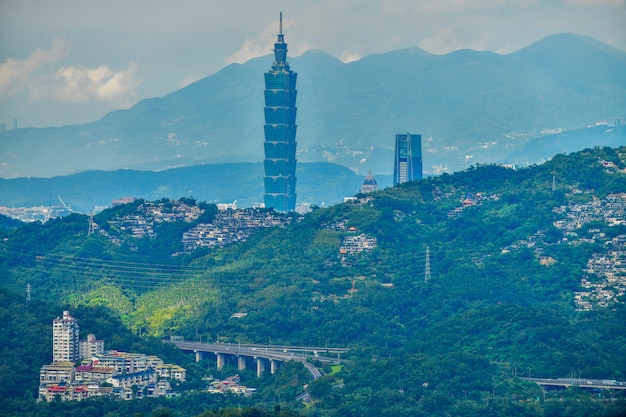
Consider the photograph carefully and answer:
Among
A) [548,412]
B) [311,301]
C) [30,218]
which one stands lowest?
[548,412]

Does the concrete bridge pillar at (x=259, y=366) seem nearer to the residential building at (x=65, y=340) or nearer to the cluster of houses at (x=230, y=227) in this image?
the residential building at (x=65, y=340)

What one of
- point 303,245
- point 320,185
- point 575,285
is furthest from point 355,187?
point 575,285

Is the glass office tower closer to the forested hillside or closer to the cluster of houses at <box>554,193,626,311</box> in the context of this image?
the forested hillside

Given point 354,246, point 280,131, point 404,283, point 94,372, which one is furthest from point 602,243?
point 280,131

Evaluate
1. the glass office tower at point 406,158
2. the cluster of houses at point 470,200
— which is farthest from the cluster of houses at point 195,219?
the glass office tower at point 406,158

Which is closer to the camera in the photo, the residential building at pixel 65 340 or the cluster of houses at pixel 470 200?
the residential building at pixel 65 340

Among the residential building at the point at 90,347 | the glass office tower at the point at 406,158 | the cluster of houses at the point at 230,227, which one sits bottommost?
the residential building at the point at 90,347

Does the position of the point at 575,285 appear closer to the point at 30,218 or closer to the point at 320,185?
the point at 30,218
